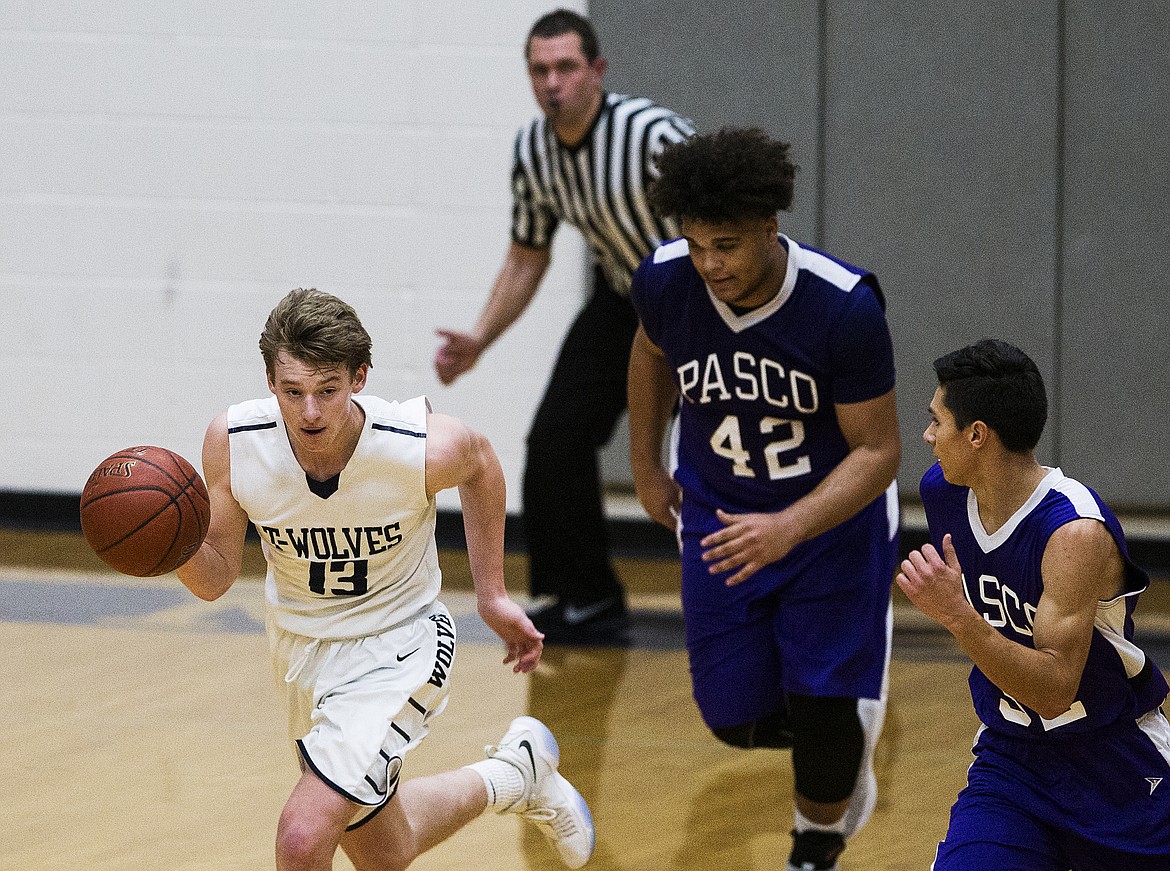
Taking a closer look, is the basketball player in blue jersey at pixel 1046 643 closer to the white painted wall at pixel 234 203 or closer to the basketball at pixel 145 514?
the basketball at pixel 145 514

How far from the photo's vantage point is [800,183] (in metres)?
6.86

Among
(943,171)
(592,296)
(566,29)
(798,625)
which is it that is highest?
(566,29)

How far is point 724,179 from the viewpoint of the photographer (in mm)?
3400

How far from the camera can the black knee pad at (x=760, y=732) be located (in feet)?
12.2

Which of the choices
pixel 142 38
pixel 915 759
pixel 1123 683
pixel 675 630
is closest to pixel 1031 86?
pixel 675 630

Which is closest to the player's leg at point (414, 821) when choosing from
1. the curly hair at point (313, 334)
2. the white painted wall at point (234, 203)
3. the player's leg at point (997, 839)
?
the curly hair at point (313, 334)

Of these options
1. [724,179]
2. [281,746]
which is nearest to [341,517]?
[724,179]

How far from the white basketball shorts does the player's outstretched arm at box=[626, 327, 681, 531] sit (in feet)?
2.33

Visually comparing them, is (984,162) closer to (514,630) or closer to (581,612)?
(581,612)

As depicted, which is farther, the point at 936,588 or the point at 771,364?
the point at 771,364

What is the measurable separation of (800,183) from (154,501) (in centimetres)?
433

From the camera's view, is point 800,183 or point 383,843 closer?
point 383,843

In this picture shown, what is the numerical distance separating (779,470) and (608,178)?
202cm

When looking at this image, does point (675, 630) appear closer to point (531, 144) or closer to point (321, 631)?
point (531, 144)
